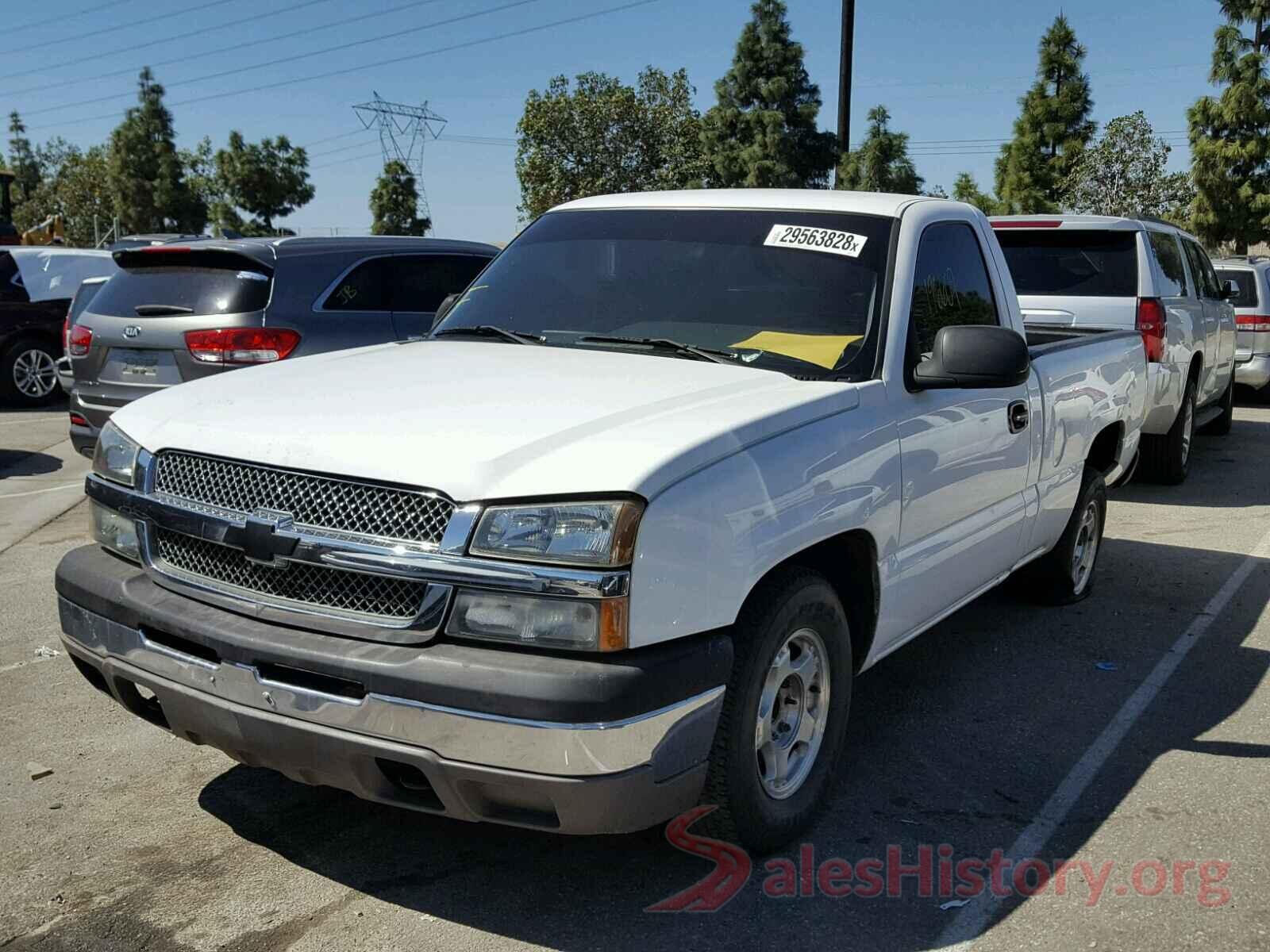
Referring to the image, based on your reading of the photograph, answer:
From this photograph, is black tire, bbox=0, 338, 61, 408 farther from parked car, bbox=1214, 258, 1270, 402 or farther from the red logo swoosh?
parked car, bbox=1214, 258, 1270, 402

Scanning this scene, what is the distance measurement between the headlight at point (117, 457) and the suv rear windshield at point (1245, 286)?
1370 centimetres

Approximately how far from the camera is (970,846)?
144 inches

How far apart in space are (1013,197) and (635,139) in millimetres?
22213

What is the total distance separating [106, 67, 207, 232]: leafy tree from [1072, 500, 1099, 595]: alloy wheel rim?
219 feet

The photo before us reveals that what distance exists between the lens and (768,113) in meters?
52.0

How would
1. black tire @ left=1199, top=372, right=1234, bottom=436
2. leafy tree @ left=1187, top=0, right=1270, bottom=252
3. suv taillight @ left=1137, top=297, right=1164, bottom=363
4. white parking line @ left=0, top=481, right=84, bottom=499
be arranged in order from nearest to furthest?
suv taillight @ left=1137, top=297, right=1164, bottom=363, white parking line @ left=0, top=481, right=84, bottom=499, black tire @ left=1199, top=372, right=1234, bottom=436, leafy tree @ left=1187, top=0, right=1270, bottom=252

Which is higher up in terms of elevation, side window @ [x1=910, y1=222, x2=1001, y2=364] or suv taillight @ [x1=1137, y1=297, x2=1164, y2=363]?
side window @ [x1=910, y1=222, x2=1001, y2=364]

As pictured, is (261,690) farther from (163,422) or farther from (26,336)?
(26,336)

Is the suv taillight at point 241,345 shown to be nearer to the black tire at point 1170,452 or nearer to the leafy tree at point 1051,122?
the black tire at point 1170,452

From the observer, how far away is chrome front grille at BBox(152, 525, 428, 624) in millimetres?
2918

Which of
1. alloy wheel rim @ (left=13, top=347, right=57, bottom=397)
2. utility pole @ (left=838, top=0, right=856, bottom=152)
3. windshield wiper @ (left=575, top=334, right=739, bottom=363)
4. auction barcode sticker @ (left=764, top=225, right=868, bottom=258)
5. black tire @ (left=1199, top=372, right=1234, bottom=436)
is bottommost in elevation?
black tire @ (left=1199, top=372, right=1234, bottom=436)

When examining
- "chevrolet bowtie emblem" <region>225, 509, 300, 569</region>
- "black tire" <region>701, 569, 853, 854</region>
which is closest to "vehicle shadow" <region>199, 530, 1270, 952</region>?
"black tire" <region>701, 569, 853, 854</region>

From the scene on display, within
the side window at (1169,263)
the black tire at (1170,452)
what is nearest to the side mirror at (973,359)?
the side window at (1169,263)

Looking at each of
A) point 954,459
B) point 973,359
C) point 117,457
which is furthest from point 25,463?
point 973,359
